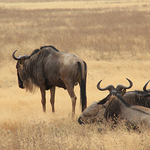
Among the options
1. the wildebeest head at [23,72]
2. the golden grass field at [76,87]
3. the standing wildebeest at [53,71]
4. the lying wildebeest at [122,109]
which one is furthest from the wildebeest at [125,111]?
the wildebeest head at [23,72]

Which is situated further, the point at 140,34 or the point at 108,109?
the point at 140,34

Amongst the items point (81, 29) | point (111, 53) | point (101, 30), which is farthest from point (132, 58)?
point (81, 29)

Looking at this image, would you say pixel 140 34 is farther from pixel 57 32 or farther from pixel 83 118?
pixel 83 118

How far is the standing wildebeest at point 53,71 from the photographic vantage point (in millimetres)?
7047

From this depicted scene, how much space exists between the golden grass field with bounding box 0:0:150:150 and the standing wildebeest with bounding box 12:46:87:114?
794 millimetres

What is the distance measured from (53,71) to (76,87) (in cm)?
325

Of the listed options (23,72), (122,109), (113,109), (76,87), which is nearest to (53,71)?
(23,72)

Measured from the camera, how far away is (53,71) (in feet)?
24.0

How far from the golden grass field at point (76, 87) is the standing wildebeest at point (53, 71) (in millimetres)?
794

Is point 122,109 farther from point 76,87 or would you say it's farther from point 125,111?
point 76,87

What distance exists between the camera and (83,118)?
628 cm

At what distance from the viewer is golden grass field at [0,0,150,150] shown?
16.6 ft

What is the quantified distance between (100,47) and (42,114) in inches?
338

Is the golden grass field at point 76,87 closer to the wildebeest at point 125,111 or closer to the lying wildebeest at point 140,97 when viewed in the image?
the wildebeest at point 125,111
